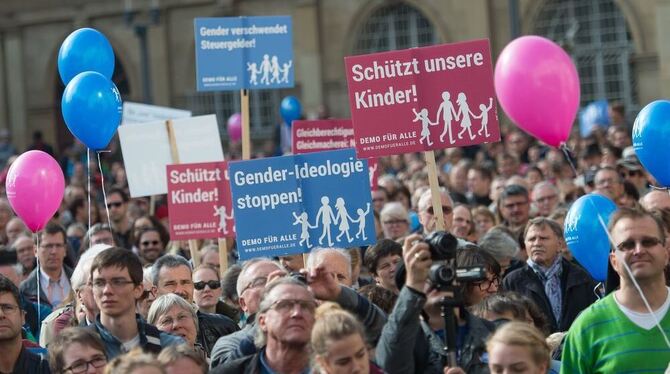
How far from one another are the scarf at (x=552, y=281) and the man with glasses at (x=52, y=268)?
359cm

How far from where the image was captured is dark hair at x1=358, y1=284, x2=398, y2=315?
8438 mm

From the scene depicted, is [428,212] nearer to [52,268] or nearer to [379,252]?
[379,252]

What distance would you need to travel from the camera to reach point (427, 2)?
29.2m

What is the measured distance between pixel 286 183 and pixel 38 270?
8.08ft

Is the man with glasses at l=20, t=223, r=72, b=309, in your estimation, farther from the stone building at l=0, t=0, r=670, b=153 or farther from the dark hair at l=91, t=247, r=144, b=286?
the stone building at l=0, t=0, r=670, b=153

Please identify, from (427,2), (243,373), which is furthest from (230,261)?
(427,2)

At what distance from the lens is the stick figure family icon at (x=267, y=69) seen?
43.0 feet

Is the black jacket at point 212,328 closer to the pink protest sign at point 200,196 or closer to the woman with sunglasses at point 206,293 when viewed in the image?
the woman with sunglasses at point 206,293

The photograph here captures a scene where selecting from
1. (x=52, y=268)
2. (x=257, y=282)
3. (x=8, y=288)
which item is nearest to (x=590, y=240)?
(x=257, y=282)

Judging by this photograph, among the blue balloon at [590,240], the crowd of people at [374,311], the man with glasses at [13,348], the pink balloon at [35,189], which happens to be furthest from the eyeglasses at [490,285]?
the pink balloon at [35,189]

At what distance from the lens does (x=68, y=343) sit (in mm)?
7035

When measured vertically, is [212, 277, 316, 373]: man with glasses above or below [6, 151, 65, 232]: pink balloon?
below

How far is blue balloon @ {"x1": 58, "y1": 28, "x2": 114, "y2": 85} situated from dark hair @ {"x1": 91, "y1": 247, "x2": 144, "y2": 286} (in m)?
5.06

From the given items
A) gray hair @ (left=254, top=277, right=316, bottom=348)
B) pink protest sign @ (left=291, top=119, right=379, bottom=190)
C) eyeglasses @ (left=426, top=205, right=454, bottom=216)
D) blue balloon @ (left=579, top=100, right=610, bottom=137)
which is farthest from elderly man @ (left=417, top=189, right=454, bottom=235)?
blue balloon @ (left=579, top=100, right=610, bottom=137)
